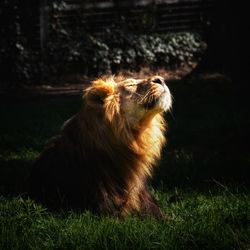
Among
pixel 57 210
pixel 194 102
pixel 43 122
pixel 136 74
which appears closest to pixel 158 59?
pixel 136 74

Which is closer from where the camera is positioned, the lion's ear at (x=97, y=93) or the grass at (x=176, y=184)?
the grass at (x=176, y=184)

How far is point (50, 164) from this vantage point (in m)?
4.71

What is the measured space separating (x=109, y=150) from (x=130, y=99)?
380 millimetres

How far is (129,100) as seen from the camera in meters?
4.64

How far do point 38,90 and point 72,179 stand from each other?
7014 mm

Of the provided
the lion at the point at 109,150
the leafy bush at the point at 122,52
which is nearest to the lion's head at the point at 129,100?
the lion at the point at 109,150

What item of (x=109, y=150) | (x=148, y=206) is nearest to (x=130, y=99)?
(x=109, y=150)

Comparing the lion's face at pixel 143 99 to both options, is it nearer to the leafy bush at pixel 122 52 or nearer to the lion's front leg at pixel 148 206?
the lion's front leg at pixel 148 206

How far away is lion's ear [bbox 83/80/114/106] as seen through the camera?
454cm

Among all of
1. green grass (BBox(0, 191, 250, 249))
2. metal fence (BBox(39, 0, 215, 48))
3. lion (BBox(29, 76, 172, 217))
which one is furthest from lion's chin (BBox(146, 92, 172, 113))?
metal fence (BBox(39, 0, 215, 48))

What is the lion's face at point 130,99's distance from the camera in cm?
455

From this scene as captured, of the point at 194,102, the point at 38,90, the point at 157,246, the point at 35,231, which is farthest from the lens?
the point at 38,90

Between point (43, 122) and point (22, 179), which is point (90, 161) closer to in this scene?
point (22, 179)

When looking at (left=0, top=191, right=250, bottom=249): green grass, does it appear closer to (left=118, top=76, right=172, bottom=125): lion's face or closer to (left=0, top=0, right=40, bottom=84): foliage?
(left=118, top=76, right=172, bottom=125): lion's face
